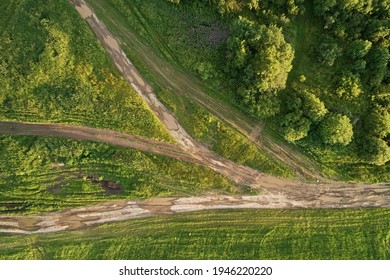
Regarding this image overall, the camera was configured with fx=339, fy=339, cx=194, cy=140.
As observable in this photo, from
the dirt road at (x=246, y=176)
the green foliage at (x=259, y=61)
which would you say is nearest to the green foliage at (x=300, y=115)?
the green foliage at (x=259, y=61)

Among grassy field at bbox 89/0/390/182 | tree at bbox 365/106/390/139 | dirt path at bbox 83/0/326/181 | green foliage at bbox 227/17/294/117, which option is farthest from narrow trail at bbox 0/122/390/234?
green foliage at bbox 227/17/294/117

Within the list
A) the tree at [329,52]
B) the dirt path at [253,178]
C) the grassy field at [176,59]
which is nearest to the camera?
the tree at [329,52]

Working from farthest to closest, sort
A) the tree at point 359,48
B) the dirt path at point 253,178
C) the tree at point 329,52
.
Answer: the dirt path at point 253,178 < the tree at point 329,52 < the tree at point 359,48

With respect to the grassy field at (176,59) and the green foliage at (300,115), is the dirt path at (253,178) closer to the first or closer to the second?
the grassy field at (176,59)

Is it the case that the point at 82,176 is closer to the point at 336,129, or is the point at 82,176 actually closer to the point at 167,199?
the point at 167,199

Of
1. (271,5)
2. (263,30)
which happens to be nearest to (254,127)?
(263,30)

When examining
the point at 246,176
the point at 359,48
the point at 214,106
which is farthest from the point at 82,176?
the point at 359,48
